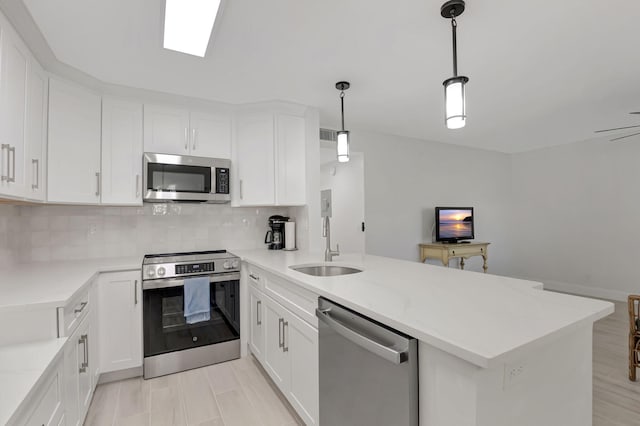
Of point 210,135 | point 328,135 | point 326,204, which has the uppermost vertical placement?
point 328,135

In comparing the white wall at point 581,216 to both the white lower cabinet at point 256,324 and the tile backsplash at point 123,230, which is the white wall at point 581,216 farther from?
the white lower cabinet at point 256,324

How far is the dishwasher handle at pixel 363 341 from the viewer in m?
1.05

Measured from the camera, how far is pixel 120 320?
2.41m

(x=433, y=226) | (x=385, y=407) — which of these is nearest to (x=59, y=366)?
(x=385, y=407)

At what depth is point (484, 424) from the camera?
885mm

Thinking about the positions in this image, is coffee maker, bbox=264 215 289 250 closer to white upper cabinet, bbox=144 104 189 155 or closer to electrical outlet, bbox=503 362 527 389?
white upper cabinet, bbox=144 104 189 155

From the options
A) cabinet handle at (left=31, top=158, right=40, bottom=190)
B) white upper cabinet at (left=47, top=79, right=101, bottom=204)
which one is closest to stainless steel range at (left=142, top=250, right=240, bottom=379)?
white upper cabinet at (left=47, top=79, right=101, bottom=204)

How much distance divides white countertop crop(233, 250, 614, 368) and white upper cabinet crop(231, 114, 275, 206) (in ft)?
4.51

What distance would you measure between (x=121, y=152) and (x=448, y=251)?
13.1ft

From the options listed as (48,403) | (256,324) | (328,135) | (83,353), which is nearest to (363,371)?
(48,403)

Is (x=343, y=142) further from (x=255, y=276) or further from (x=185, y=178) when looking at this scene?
(x=185, y=178)

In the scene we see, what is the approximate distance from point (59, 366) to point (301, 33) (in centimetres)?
209

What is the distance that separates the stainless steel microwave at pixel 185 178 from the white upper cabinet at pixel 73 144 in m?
0.37

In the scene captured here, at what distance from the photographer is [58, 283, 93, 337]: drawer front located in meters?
1.51
